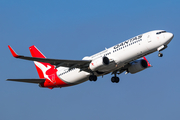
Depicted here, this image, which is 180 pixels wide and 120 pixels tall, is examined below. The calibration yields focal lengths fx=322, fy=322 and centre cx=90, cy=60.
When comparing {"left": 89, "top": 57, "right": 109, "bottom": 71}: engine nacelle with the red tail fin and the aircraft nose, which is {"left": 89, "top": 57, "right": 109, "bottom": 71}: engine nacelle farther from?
the red tail fin

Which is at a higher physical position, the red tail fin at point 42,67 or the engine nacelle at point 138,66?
the red tail fin at point 42,67

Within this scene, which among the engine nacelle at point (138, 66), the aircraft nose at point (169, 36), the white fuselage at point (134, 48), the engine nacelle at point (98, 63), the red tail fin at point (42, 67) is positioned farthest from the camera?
the red tail fin at point (42, 67)

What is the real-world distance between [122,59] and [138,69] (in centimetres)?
675

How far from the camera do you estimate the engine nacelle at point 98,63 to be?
4353 centimetres

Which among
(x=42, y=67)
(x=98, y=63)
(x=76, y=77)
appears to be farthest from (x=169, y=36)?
(x=42, y=67)

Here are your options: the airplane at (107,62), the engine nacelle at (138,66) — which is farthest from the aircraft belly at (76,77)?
the engine nacelle at (138,66)

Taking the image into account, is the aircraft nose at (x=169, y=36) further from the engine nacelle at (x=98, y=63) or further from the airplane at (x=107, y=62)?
the engine nacelle at (x=98, y=63)

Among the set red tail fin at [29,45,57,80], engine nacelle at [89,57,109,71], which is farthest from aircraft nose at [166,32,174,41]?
red tail fin at [29,45,57,80]

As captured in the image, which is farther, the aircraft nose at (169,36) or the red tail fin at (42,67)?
the red tail fin at (42,67)

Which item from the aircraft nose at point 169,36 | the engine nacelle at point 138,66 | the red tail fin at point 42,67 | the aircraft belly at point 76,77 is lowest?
the aircraft belly at point 76,77

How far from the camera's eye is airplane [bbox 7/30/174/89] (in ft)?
139

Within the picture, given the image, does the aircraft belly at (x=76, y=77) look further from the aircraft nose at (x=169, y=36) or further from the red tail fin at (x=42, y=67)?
the aircraft nose at (x=169, y=36)

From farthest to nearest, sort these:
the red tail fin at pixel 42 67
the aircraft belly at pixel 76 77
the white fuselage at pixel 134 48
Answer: the red tail fin at pixel 42 67 < the aircraft belly at pixel 76 77 < the white fuselage at pixel 134 48

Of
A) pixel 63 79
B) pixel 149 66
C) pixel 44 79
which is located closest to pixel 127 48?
pixel 149 66
